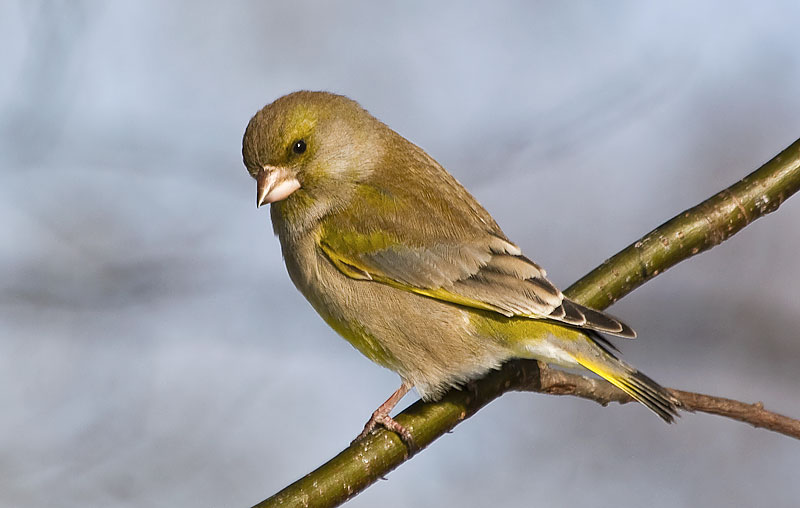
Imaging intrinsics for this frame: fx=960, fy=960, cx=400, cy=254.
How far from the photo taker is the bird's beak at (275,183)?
409 cm

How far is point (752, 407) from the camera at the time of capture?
3424mm

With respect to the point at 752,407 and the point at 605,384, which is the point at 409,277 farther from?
the point at 752,407

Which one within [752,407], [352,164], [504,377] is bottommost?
[752,407]

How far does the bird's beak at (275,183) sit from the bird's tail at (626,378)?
1409mm

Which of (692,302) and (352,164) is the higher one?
(352,164)

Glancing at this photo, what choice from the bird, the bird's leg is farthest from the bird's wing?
the bird's leg

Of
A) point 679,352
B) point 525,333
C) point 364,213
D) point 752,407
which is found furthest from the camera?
point 679,352

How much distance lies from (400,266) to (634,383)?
109cm

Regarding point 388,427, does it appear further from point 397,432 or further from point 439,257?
point 439,257

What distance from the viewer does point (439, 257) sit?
4.09 metres

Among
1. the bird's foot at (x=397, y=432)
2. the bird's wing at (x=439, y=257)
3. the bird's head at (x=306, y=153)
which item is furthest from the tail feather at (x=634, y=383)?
the bird's head at (x=306, y=153)

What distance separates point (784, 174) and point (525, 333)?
129 cm

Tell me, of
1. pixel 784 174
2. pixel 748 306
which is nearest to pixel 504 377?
pixel 784 174

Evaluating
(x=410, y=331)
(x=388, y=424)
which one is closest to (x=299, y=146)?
(x=410, y=331)
